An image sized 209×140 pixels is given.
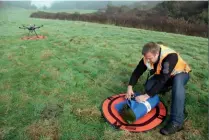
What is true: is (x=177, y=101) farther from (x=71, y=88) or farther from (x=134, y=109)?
(x=71, y=88)

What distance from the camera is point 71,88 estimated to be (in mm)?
5652

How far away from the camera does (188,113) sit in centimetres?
465

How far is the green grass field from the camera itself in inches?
162

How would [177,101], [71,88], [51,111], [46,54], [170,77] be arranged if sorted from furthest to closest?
[46,54] → [71,88] → [51,111] → [170,77] → [177,101]

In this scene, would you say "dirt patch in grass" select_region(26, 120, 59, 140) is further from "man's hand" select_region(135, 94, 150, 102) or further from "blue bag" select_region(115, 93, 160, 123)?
"man's hand" select_region(135, 94, 150, 102)

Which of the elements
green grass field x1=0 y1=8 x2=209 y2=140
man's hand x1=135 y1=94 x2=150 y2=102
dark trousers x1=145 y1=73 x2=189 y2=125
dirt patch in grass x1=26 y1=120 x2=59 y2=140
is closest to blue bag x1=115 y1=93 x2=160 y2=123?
man's hand x1=135 y1=94 x2=150 y2=102

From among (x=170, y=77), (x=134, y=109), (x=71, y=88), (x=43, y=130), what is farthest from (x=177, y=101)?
(x=71, y=88)

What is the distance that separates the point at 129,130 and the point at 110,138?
1.15 feet

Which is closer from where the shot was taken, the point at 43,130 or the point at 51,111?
the point at 43,130

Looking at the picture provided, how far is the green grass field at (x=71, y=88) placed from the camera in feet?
13.5

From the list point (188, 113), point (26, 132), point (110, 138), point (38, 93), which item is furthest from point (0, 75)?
→ point (188, 113)

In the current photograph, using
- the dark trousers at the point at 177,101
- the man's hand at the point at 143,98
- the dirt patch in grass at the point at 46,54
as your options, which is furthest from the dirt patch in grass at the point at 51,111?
the dirt patch in grass at the point at 46,54

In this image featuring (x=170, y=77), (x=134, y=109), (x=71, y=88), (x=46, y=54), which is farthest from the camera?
(x=46, y=54)

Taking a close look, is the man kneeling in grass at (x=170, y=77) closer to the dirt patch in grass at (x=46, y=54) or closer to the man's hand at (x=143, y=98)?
the man's hand at (x=143, y=98)
